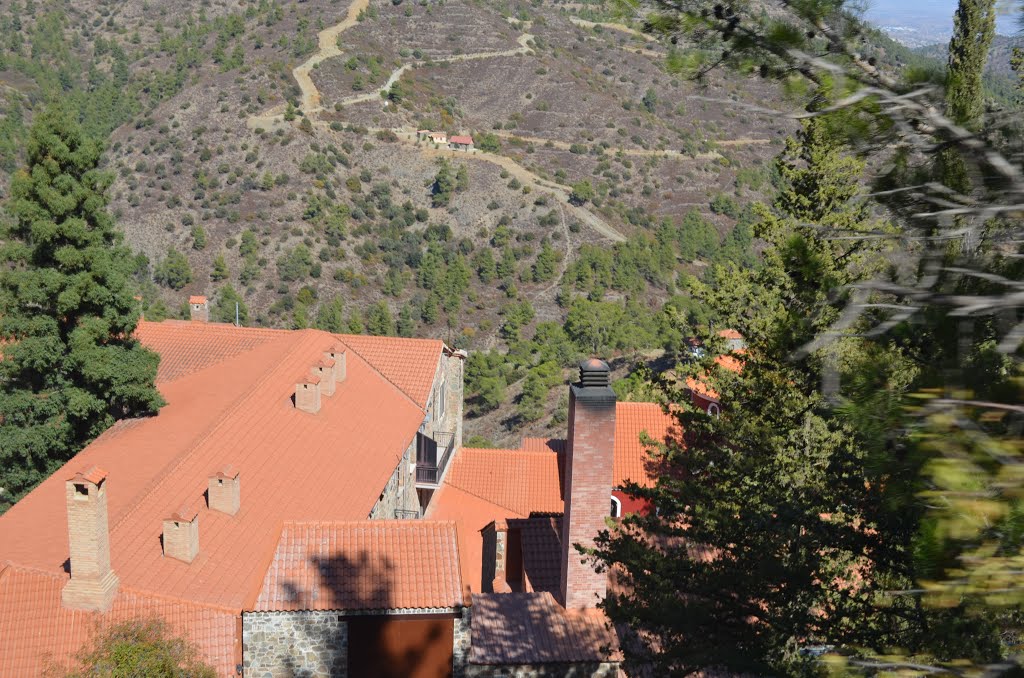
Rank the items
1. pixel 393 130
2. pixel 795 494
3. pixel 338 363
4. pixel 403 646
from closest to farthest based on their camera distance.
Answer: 1. pixel 795 494
2. pixel 403 646
3. pixel 338 363
4. pixel 393 130

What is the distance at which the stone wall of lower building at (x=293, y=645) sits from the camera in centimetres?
1042

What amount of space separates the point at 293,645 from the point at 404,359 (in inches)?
483

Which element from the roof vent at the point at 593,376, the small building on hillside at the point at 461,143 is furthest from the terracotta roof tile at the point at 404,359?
the small building on hillside at the point at 461,143

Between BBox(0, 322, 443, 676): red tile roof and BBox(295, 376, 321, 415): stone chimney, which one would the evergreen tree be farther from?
BBox(295, 376, 321, 415): stone chimney

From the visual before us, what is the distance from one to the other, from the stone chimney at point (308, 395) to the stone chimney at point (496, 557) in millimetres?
4343

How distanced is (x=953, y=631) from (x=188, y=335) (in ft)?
66.6

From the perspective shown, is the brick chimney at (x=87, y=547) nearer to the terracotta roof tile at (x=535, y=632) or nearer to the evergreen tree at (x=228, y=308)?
the terracotta roof tile at (x=535, y=632)

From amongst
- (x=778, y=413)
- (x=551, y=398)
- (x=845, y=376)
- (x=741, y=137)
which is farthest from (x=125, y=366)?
(x=741, y=137)

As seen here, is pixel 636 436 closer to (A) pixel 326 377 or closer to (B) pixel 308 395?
(A) pixel 326 377

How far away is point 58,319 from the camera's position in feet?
59.2

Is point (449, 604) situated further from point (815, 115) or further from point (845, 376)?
point (815, 115)

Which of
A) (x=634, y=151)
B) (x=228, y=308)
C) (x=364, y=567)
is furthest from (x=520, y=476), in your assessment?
(x=634, y=151)

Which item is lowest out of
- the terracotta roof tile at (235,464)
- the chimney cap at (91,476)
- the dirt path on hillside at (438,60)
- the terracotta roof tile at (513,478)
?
the terracotta roof tile at (513,478)

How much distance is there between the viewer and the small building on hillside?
78750 millimetres
